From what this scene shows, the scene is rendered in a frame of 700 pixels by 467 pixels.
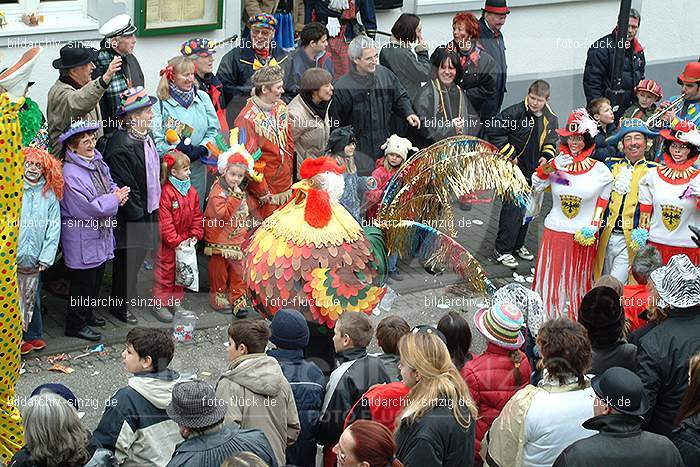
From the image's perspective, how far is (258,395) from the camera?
237 inches

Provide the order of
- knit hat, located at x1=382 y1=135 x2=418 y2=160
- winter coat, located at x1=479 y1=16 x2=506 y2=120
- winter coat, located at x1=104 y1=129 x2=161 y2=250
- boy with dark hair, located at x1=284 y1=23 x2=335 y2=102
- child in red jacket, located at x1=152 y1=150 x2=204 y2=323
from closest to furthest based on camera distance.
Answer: winter coat, located at x1=104 y1=129 x2=161 y2=250, child in red jacket, located at x1=152 y1=150 x2=204 y2=323, knit hat, located at x1=382 y1=135 x2=418 y2=160, boy with dark hair, located at x1=284 y1=23 x2=335 y2=102, winter coat, located at x1=479 y1=16 x2=506 y2=120

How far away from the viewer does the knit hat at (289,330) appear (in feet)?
20.9

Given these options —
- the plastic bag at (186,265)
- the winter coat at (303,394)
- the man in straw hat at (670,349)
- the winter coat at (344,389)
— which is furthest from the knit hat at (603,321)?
the plastic bag at (186,265)

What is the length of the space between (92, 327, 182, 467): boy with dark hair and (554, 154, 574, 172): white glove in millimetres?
4514

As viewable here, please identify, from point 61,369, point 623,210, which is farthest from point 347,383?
point 623,210

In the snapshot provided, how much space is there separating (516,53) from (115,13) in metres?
5.20

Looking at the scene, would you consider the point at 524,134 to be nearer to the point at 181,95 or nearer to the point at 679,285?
the point at 181,95

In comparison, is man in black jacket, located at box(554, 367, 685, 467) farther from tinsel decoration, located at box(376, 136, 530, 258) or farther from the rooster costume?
the rooster costume

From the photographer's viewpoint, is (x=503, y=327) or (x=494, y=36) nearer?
(x=503, y=327)

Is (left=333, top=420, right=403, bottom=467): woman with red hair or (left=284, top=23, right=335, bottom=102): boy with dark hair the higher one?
(left=284, top=23, right=335, bottom=102): boy with dark hair

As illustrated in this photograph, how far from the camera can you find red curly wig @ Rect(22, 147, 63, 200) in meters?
8.31

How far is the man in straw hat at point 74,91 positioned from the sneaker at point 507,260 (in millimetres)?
4035

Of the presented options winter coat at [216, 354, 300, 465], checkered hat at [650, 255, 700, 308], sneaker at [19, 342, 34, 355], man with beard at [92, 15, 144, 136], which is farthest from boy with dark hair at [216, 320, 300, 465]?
man with beard at [92, 15, 144, 136]

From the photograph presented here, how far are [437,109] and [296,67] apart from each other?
1.44 meters
